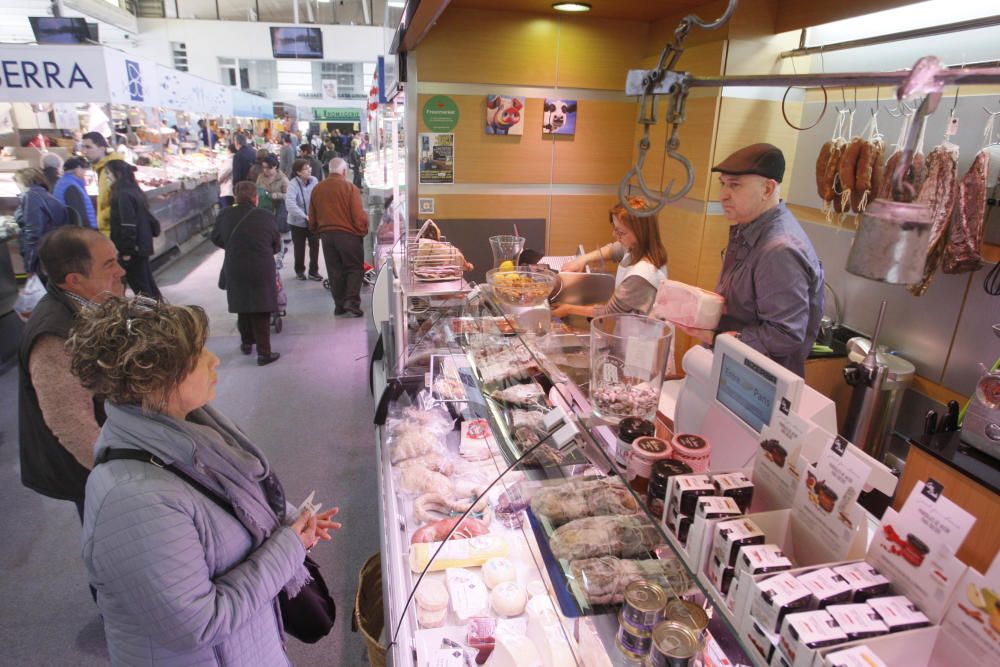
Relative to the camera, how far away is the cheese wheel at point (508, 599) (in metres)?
1.74

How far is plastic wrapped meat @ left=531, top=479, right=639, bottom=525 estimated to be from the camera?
1.68m

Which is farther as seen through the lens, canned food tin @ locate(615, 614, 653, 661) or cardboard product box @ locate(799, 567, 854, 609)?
canned food tin @ locate(615, 614, 653, 661)

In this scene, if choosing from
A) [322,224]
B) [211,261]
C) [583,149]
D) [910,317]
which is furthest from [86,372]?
[211,261]

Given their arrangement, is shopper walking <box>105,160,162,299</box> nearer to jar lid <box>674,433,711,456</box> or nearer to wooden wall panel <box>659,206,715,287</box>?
wooden wall panel <box>659,206,715,287</box>

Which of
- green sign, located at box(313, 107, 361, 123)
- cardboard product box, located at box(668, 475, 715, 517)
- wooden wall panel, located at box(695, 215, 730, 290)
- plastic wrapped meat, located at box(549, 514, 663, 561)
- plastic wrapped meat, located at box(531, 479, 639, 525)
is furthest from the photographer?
green sign, located at box(313, 107, 361, 123)

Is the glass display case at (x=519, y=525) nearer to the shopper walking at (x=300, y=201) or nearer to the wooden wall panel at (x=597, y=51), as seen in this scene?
the wooden wall panel at (x=597, y=51)

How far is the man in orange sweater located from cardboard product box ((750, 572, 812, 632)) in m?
6.82

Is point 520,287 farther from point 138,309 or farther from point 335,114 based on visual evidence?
point 335,114

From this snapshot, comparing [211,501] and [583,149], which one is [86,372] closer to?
[211,501]

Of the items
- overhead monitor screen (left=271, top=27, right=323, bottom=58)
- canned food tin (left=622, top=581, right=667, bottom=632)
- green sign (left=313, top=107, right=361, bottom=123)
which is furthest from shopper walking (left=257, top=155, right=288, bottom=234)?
green sign (left=313, top=107, right=361, bottom=123)

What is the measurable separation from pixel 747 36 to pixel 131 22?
22425mm

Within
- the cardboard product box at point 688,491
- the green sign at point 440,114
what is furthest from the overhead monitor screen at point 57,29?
the cardboard product box at point 688,491

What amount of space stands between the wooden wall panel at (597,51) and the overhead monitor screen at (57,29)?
26.6ft

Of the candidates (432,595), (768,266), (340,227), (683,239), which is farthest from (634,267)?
(340,227)
